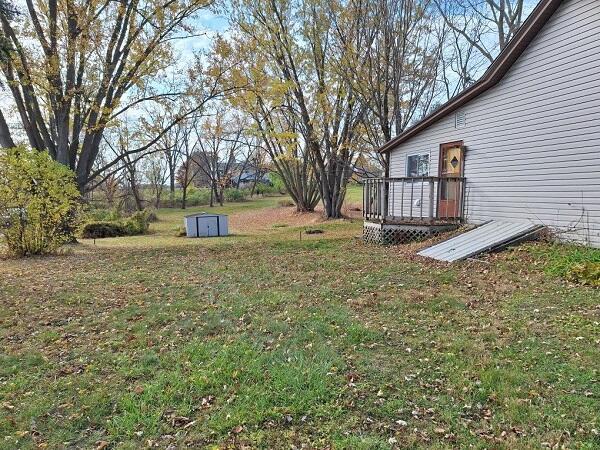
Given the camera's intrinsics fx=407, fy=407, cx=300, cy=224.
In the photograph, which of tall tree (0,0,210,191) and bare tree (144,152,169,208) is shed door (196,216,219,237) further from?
bare tree (144,152,169,208)

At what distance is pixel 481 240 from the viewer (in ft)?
28.2

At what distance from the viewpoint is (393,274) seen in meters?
7.03

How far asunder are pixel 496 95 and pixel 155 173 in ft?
112

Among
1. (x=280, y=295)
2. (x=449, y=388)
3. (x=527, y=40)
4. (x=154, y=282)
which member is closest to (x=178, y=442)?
(x=449, y=388)

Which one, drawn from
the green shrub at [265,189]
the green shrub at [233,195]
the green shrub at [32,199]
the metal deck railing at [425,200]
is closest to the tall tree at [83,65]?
the green shrub at [32,199]

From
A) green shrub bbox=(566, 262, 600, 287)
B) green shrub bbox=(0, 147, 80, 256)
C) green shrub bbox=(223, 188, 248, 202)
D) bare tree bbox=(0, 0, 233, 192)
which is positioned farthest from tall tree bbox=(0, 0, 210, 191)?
green shrub bbox=(223, 188, 248, 202)

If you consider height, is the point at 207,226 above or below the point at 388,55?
below

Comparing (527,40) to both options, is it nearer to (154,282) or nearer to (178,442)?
(154,282)

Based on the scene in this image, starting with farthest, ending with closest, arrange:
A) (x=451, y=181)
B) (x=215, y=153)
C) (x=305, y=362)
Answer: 1. (x=215, y=153)
2. (x=451, y=181)
3. (x=305, y=362)

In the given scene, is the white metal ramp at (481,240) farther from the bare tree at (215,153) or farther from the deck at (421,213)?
the bare tree at (215,153)

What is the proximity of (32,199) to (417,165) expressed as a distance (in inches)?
417

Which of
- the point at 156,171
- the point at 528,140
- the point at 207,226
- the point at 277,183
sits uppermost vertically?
the point at 156,171

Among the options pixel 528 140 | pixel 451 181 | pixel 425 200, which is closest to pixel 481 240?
pixel 528 140

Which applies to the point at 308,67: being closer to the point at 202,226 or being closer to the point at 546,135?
Answer: the point at 202,226
